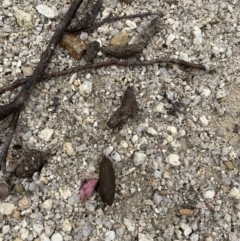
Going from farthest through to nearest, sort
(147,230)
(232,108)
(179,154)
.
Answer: (232,108)
(179,154)
(147,230)

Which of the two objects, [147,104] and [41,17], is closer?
[147,104]

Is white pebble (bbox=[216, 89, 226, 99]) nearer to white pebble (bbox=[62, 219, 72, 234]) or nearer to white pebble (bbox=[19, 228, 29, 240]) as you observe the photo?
white pebble (bbox=[62, 219, 72, 234])

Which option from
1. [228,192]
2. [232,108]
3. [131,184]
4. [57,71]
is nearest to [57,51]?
[57,71]

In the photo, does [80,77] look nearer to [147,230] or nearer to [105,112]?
[105,112]

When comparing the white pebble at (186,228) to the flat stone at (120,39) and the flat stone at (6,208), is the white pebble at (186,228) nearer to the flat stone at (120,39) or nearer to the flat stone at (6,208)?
the flat stone at (6,208)

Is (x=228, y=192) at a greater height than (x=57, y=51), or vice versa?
(x=57, y=51)

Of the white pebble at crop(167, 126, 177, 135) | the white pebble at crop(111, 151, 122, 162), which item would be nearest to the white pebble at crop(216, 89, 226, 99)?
the white pebble at crop(167, 126, 177, 135)

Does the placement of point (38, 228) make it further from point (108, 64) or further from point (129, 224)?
point (108, 64)

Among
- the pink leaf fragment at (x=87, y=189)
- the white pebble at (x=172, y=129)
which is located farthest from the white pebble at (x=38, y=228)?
the white pebble at (x=172, y=129)
